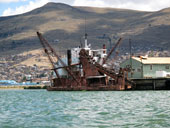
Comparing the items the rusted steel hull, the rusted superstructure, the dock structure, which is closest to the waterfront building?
the dock structure

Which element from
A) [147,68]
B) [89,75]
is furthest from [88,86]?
[147,68]

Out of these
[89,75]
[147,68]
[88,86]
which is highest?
[147,68]

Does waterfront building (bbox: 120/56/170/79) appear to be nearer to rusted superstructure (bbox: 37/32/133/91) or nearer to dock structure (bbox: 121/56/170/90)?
dock structure (bbox: 121/56/170/90)

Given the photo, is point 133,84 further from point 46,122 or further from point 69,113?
point 46,122

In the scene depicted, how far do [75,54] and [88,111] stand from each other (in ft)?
185

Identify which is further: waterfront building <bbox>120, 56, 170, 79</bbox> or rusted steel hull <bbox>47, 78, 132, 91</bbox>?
waterfront building <bbox>120, 56, 170, 79</bbox>

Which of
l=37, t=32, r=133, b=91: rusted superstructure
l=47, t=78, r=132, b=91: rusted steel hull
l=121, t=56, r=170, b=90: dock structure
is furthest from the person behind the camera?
l=121, t=56, r=170, b=90: dock structure

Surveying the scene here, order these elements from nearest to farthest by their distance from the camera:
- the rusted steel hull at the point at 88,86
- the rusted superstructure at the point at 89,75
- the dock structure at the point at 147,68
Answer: the rusted steel hull at the point at 88,86 → the rusted superstructure at the point at 89,75 → the dock structure at the point at 147,68

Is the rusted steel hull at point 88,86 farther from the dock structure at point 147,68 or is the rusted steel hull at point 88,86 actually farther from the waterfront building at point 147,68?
the waterfront building at point 147,68

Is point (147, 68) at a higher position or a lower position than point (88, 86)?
higher

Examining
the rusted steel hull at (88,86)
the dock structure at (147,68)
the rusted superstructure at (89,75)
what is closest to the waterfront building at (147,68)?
the dock structure at (147,68)

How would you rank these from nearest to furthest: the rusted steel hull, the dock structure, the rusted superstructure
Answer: the rusted steel hull → the rusted superstructure → the dock structure

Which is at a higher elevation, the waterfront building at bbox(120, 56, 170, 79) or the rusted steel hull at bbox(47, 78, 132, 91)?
the waterfront building at bbox(120, 56, 170, 79)

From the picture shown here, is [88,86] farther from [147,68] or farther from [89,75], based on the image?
[147,68]
